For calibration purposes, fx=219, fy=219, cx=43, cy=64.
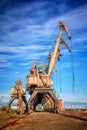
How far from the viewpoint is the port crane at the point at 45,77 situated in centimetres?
5830

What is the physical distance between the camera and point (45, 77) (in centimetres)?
6116

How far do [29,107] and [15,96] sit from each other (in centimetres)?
1463

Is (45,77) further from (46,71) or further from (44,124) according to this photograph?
(44,124)

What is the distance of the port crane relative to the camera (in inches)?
2295

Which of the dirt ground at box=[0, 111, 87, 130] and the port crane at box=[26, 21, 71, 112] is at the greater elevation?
the port crane at box=[26, 21, 71, 112]

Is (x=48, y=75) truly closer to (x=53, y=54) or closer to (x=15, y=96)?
(x=53, y=54)

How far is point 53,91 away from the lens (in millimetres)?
58969

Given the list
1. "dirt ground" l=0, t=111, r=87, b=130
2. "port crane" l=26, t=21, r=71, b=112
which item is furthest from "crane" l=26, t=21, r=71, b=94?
"dirt ground" l=0, t=111, r=87, b=130

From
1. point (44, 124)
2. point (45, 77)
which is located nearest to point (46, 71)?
point (45, 77)

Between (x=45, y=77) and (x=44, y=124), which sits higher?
(x=45, y=77)

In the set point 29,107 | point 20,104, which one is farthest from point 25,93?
point 29,107

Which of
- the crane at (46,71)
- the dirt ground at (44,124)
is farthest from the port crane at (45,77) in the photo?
the dirt ground at (44,124)

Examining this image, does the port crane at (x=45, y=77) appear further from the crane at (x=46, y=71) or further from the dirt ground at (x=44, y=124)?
the dirt ground at (x=44, y=124)

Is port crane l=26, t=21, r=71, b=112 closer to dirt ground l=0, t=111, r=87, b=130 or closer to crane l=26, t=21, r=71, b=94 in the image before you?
crane l=26, t=21, r=71, b=94
